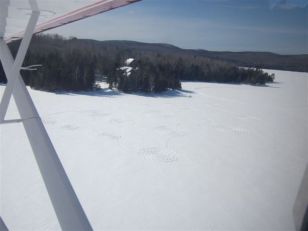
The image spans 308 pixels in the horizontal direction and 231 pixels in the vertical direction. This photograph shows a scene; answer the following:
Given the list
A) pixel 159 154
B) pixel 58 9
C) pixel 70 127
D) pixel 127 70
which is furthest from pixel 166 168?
pixel 127 70

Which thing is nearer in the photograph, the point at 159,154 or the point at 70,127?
the point at 159,154

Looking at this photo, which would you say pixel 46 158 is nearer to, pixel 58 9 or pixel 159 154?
pixel 58 9

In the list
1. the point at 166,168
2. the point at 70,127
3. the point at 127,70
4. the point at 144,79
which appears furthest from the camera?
the point at 127,70

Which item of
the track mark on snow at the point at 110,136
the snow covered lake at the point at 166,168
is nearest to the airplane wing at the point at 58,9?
the snow covered lake at the point at 166,168

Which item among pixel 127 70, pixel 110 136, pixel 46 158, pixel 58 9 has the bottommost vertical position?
pixel 110 136

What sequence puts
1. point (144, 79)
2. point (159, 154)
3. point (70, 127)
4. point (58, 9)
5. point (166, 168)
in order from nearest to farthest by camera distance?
point (58, 9), point (166, 168), point (159, 154), point (70, 127), point (144, 79)

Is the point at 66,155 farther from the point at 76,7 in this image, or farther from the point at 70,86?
the point at 70,86

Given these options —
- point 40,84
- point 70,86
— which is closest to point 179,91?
point 70,86
